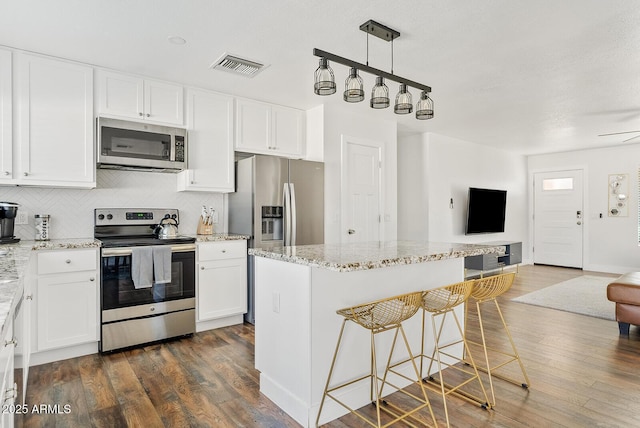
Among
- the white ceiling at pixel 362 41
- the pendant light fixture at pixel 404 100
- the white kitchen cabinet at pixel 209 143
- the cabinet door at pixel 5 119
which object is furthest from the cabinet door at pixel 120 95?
the pendant light fixture at pixel 404 100

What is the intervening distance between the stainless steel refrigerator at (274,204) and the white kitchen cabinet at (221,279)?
10 cm

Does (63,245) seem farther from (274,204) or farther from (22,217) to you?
(274,204)

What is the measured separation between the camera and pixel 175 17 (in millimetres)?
2475

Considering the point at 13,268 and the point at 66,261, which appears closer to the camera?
the point at 13,268

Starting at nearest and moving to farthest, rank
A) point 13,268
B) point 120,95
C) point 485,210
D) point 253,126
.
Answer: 1. point 13,268
2. point 120,95
3. point 253,126
4. point 485,210

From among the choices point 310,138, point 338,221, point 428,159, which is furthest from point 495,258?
point 310,138

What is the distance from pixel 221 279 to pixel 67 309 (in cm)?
129

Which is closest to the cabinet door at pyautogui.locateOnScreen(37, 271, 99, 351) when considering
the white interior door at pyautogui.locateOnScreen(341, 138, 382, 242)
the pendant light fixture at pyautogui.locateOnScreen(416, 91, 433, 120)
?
the white interior door at pyautogui.locateOnScreen(341, 138, 382, 242)

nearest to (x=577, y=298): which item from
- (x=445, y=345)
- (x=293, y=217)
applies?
(x=445, y=345)

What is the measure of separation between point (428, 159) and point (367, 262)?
15.0ft

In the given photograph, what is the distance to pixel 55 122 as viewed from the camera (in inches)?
122

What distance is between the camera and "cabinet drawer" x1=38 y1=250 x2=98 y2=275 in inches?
111

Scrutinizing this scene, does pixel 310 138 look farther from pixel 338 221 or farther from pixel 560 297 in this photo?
pixel 560 297

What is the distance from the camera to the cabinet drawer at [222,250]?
3.62 m
